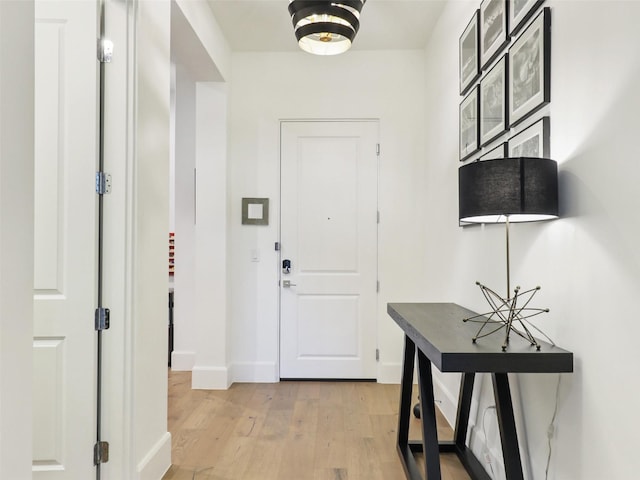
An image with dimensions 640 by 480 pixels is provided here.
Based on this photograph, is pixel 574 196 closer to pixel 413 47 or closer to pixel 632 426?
pixel 632 426

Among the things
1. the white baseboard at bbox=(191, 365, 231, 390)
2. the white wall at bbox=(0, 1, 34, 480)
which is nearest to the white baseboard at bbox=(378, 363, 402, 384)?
the white baseboard at bbox=(191, 365, 231, 390)

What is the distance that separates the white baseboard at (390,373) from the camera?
351 centimetres

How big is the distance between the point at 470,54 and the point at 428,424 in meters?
2.01

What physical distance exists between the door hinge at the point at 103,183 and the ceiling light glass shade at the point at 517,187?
154 centimetres

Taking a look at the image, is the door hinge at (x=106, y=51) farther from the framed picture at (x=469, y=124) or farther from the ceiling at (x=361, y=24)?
the framed picture at (x=469, y=124)

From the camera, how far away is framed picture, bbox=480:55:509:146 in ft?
6.12

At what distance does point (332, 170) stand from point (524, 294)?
2.24 meters

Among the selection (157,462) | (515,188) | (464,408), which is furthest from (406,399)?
(515,188)

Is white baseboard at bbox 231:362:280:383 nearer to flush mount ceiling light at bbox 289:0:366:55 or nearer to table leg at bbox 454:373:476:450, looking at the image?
table leg at bbox 454:373:476:450

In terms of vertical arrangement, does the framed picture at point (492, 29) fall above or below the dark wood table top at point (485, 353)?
above

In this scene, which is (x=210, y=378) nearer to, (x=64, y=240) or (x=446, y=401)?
(x=446, y=401)

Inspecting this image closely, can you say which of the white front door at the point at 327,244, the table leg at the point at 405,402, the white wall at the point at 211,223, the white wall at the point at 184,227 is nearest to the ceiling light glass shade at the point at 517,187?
the table leg at the point at 405,402

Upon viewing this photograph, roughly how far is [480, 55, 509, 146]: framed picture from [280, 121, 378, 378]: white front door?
153 centimetres

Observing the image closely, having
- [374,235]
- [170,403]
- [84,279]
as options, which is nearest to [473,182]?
[84,279]
